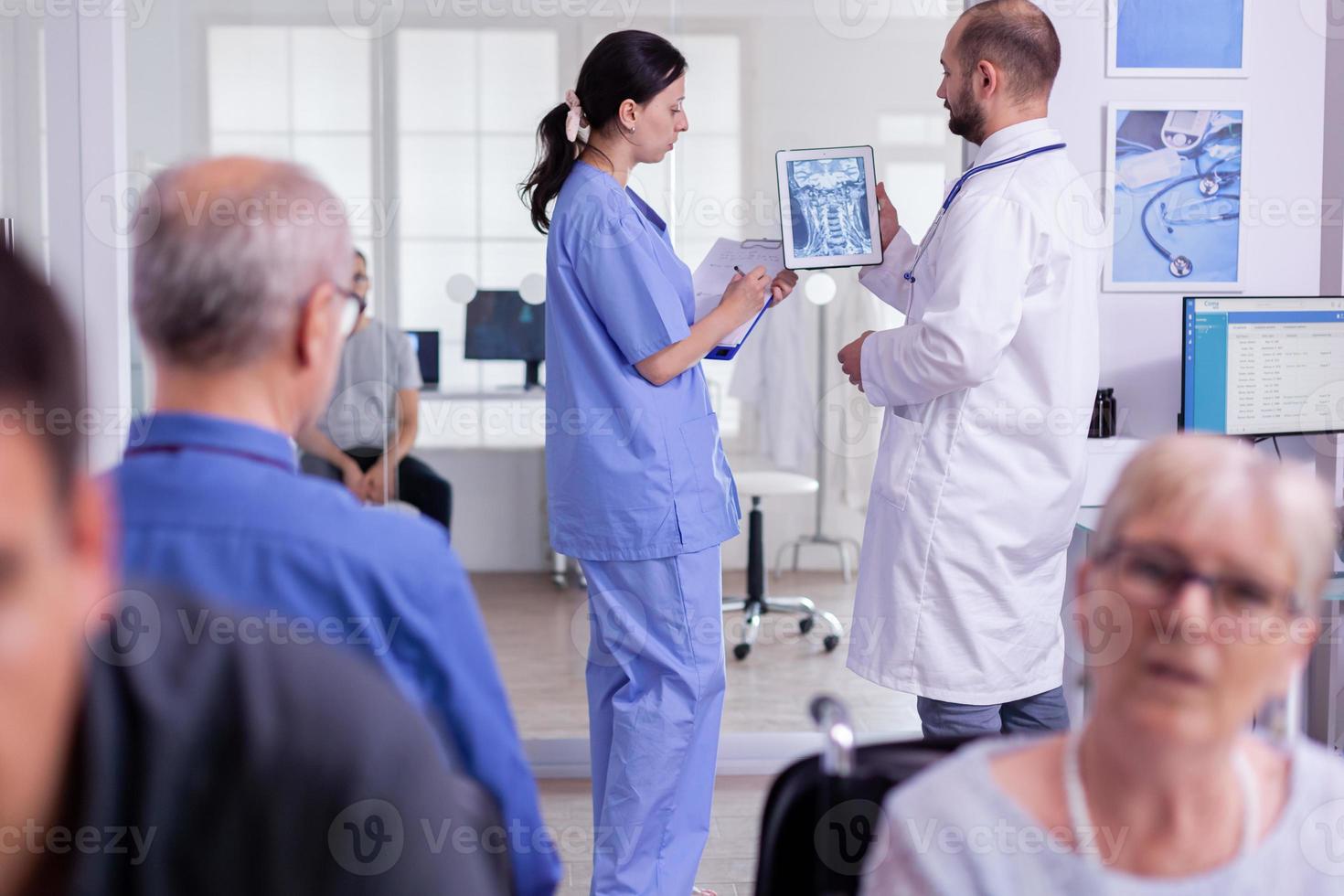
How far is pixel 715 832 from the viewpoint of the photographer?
9.97ft

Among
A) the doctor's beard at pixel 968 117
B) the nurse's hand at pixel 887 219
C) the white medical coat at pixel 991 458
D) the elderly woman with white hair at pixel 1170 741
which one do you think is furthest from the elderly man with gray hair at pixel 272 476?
the nurse's hand at pixel 887 219

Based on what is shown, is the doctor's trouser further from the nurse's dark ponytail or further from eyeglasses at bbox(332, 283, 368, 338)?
eyeglasses at bbox(332, 283, 368, 338)

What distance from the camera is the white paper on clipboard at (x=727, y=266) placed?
267 centimetres

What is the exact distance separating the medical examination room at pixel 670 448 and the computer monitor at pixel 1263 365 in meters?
0.01

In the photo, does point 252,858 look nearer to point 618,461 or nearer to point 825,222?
point 618,461

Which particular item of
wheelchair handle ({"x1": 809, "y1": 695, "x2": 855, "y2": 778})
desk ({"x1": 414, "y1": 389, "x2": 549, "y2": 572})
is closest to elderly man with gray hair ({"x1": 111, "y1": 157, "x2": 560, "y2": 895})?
wheelchair handle ({"x1": 809, "y1": 695, "x2": 855, "y2": 778})

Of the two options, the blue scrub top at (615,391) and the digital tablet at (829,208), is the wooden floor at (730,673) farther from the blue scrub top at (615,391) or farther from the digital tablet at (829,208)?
the digital tablet at (829,208)

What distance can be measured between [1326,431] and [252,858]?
9.62 feet

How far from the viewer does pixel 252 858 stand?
775 mm

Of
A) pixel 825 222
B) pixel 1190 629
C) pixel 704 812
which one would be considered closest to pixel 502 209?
pixel 825 222

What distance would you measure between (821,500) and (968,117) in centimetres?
143

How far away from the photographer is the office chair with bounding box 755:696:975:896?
110 cm

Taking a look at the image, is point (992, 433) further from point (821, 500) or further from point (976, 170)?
point (821, 500)

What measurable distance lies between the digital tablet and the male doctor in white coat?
0.83 feet
